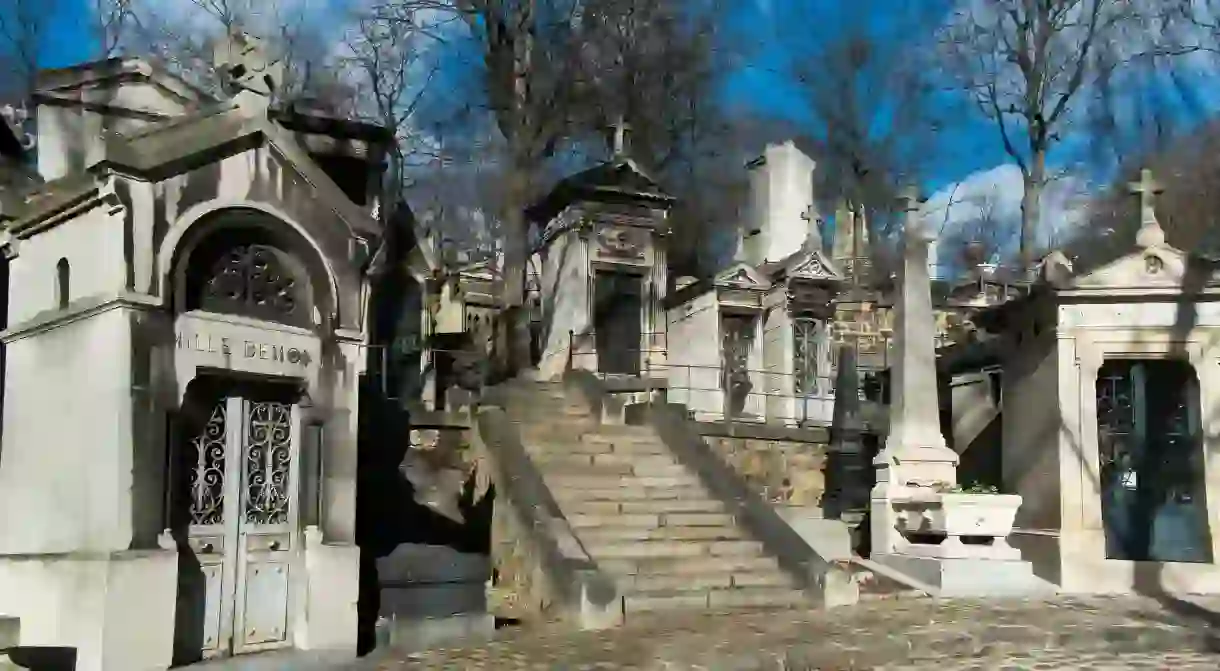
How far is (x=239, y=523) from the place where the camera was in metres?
8.14

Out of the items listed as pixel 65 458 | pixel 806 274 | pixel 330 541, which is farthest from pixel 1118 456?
pixel 65 458

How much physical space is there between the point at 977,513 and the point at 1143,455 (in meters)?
3.48

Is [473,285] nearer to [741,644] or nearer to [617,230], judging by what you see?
[617,230]

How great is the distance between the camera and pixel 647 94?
27688 mm

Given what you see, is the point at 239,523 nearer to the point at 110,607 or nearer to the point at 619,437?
the point at 110,607

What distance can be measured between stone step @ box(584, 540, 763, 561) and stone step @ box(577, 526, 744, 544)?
7 cm

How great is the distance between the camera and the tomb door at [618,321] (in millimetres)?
19547

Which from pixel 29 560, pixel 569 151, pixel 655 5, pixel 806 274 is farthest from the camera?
pixel 569 151

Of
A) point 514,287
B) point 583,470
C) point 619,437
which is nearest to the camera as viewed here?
point 583,470

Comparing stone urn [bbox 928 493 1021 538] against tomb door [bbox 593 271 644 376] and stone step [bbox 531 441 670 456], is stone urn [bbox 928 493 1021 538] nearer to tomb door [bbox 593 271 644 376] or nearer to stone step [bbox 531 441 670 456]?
stone step [bbox 531 441 670 456]

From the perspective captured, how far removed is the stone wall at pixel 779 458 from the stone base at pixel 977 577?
4.25 meters

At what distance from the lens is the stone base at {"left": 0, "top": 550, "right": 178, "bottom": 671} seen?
721 centimetres

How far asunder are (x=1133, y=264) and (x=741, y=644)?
27.0 ft

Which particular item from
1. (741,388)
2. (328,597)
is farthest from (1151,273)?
(328,597)
